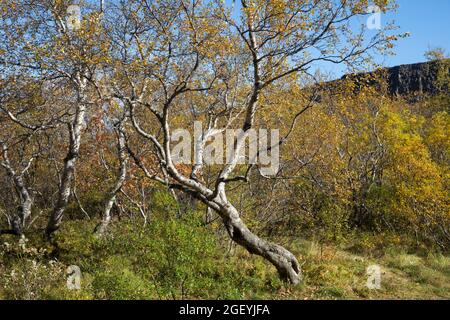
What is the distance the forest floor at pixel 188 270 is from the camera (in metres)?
6.86

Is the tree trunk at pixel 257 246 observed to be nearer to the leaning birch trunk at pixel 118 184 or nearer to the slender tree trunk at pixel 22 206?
the leaning birch trunk at pixel 118 184

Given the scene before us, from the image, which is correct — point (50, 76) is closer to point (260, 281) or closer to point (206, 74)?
point (206, 74)

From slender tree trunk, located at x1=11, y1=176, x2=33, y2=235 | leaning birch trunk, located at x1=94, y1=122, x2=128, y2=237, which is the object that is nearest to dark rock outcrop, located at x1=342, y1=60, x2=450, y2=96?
leaning birch trunk, located at x1=94, y1=122, x2=128, y2=237

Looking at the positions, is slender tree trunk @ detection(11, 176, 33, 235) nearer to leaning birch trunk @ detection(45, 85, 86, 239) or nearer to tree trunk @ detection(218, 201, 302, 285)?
leaning birch trunk @ detection(45, 85, 86, 239)

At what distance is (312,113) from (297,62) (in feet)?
26.0

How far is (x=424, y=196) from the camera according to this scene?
12.9 meters

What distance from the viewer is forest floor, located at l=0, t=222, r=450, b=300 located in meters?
6.86

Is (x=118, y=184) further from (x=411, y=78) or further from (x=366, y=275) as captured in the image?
(x=411, y=78)

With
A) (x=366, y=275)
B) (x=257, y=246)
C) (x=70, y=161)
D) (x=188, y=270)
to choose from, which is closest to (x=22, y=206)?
(x=70, y=161)

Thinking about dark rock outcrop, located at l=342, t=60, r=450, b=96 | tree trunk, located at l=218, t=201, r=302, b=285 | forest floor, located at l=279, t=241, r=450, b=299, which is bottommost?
forest floor, located at l=279, t=241, r=450, b=299

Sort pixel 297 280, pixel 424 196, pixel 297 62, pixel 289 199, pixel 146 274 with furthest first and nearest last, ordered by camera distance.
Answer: pixel 289 199 → pixel 424 196 → pixel 297 280 → pixel 297 62 → pixel 146 274

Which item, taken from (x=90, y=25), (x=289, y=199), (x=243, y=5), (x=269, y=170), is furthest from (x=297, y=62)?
(x=289, y=199)

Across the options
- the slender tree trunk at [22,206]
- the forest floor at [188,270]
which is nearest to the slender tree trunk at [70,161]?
the slender tree trunk at [22,206]

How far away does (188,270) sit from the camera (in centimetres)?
688
